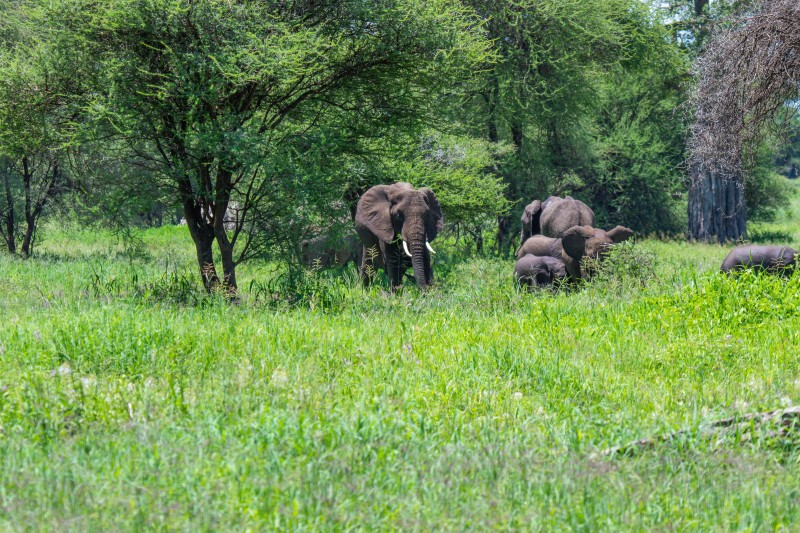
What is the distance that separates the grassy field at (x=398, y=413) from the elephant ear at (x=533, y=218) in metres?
7.23

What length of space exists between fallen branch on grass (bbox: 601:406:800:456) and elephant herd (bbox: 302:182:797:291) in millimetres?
6605

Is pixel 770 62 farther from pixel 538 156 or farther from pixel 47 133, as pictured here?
pixel 538 156

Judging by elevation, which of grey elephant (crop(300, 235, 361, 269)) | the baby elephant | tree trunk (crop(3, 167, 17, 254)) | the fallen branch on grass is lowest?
the fallen branch on grass

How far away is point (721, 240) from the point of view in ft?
88.3

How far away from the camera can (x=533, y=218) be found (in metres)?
17.1

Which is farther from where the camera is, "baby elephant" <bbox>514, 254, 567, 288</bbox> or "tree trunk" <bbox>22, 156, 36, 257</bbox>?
"tree trunk" <bbox>22, 156, 36, 257</bbox>

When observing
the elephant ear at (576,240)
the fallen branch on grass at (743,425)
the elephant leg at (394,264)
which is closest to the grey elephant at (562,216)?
the elephant ear at (576,240)

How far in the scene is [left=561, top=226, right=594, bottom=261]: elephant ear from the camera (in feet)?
41.5

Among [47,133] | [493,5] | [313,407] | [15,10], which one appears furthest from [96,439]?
[493,5]

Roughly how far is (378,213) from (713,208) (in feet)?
53.6

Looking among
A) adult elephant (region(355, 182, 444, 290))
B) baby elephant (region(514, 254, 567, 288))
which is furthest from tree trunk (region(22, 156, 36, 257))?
baby elephant (region(514, 254, 567, 288))

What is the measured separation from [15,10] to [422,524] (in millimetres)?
19564

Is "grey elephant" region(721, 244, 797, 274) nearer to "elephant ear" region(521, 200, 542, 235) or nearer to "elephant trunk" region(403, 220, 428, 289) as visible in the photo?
"elephant trunk" region(403, 220, 428, 289)

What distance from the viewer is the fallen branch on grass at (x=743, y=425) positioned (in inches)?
183
